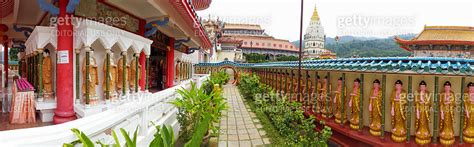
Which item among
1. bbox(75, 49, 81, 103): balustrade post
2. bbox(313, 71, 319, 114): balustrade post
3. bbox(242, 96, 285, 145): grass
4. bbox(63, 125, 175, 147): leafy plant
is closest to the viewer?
bbox(63, 125, 175, 147): leafy plant

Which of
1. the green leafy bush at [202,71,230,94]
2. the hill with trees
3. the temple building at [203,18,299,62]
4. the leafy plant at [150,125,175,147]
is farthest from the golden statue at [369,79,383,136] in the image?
the hill with trees

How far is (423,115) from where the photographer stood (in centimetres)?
387

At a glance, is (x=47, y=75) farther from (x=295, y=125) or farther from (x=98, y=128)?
(x=295, y=125)

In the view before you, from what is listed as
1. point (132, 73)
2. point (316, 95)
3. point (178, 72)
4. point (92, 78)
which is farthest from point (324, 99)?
point (178, 72)

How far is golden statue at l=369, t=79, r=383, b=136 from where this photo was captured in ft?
13.8

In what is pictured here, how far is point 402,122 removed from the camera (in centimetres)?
399

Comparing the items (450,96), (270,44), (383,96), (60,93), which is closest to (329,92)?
(383,96)

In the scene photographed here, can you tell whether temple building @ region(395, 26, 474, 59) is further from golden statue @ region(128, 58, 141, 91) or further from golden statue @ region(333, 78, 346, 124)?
golden statue @ region(128, 58, 141, 91)

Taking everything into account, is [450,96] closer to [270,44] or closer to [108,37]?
[108,37]

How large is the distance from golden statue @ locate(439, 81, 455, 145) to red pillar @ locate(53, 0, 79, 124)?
19.2ft

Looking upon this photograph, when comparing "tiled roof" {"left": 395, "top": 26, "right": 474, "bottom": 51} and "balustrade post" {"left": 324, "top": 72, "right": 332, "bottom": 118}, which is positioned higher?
"tiled roof" {"left": 395, "top": 26, "right": 474, "bottom": 51}

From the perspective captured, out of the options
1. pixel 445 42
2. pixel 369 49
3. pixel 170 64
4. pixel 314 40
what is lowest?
pixel 170 64

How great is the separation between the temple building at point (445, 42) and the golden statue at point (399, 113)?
1132 inches

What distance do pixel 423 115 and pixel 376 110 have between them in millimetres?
636
